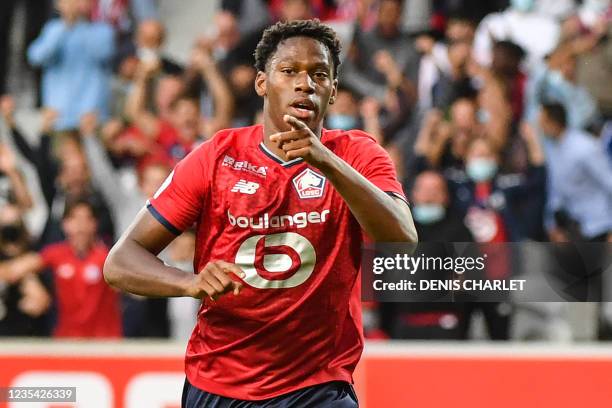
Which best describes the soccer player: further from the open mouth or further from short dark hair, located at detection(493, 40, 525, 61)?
short dark hair, located at detection(493, 40, 525, 61)

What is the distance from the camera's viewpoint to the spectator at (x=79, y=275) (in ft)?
23.8

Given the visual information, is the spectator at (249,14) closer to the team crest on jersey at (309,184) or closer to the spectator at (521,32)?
the spectator at (521,32)

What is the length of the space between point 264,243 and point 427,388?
7.12 ft

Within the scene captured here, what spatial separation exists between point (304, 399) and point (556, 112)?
464cm

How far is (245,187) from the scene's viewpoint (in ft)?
11.3

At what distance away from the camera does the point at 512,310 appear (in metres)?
6.51

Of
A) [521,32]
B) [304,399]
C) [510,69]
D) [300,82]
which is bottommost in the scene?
[304,399]

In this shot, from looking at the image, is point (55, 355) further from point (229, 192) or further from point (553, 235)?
point (553, 235)

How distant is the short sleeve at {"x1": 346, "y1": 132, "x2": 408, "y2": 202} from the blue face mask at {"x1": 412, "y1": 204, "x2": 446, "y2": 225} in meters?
3.40

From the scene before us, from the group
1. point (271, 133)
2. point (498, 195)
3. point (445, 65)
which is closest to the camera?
point (271, 133)

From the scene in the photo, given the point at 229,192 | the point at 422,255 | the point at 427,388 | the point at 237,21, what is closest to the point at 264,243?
the point at 229,192

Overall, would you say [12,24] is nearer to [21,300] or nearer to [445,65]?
[21,300]

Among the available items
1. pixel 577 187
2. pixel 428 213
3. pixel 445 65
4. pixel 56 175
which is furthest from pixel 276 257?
pixel 56 175

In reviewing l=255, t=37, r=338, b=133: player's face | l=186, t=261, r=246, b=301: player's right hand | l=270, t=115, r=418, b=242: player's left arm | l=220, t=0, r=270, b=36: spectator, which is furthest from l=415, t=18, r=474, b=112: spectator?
l=186, t=261, r=246, b=301: player's right hand
